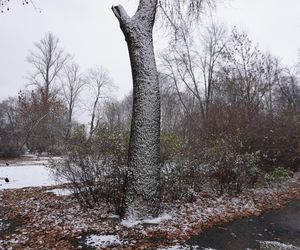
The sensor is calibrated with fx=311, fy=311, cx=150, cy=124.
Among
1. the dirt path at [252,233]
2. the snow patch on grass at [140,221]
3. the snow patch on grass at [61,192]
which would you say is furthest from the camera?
the snow patch on grass at [61,192]

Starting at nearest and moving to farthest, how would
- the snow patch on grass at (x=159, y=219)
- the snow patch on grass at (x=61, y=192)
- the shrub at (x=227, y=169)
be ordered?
the snow patch on grass at (x=159, y=219), the shrub at (x=227, y=169), the snow patch on grass at (x=61, y=192)

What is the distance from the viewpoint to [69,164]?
7.37 metres

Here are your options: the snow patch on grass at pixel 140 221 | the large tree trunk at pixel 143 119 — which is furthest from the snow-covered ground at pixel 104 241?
the large tree trunk at pixel 143 119

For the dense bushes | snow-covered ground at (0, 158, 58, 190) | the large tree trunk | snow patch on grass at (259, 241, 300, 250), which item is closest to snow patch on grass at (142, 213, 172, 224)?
the large tree trunk

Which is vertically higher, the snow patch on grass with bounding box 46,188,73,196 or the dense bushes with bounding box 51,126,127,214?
the dense bushes with bounding box 51,126,127,214

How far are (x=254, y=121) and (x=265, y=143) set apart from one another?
4.26ft

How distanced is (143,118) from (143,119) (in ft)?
0.08

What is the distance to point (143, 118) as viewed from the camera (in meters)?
6.98

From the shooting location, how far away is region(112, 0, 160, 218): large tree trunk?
22.0 ft

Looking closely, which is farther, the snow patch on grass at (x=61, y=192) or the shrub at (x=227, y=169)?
the snow patch on grass at (x=61, y=192)

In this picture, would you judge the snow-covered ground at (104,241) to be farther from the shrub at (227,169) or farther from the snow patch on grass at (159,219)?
the shrub at (227,169)

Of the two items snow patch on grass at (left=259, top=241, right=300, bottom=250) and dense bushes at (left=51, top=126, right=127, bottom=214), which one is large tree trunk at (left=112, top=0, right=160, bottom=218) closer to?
dense bushes at (left=51, top=126, right=127, bottom=214)

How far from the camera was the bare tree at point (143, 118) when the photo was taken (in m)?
6.71

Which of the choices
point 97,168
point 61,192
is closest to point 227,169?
point 97,168
